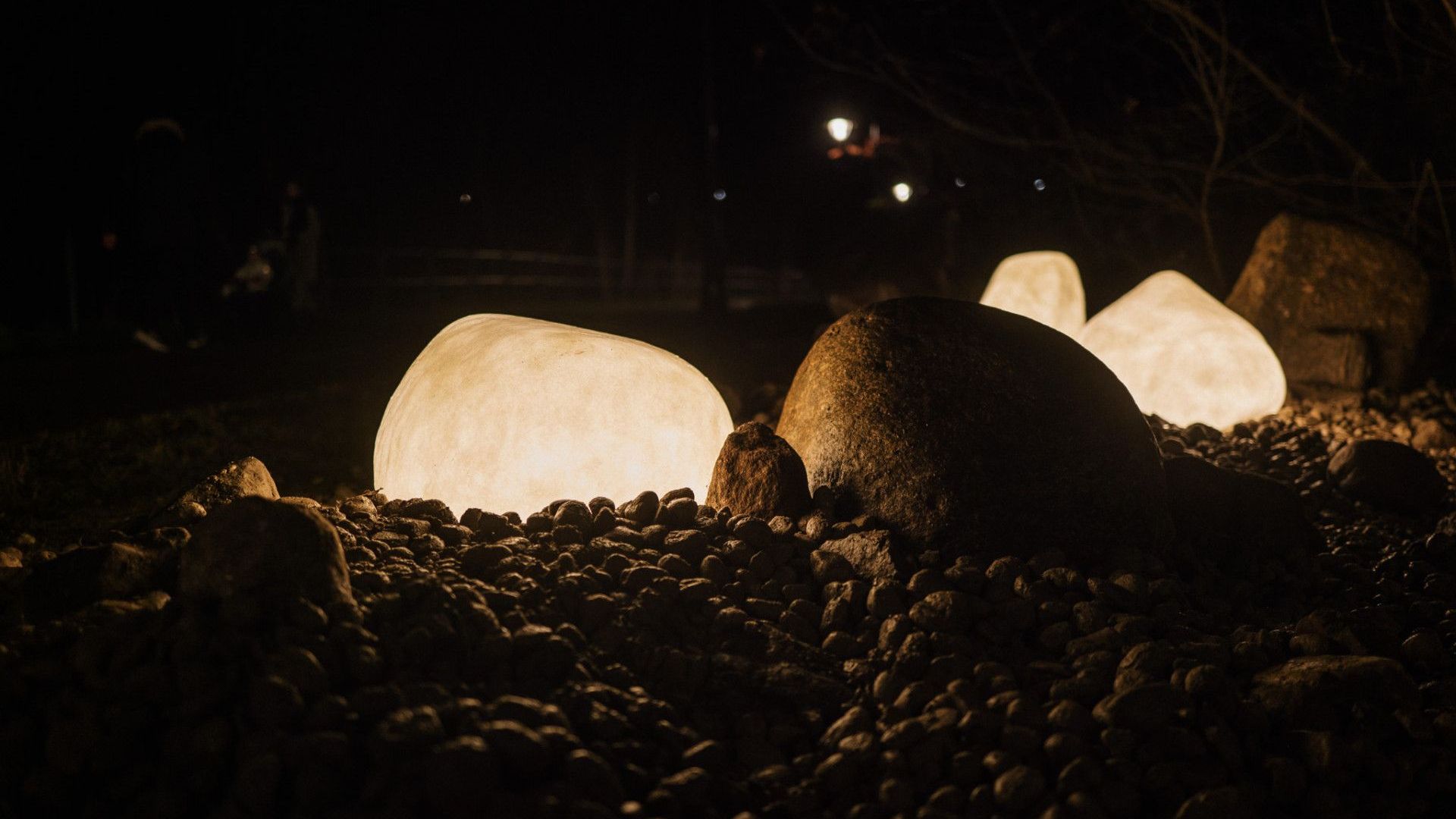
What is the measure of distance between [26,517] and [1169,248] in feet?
38.5

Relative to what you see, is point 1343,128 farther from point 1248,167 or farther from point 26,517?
point 26,517

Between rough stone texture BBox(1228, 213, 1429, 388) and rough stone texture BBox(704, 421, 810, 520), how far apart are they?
570cm

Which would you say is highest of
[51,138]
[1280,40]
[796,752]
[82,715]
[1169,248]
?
Answer: [1280,40]

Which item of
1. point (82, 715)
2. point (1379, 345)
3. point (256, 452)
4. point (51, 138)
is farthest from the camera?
point (51, 138)

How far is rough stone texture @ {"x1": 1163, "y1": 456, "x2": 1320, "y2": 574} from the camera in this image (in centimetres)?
380

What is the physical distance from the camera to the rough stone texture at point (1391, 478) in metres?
4.73

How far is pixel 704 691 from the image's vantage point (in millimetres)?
2488

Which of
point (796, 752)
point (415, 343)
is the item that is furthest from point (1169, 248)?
point (796, 752)

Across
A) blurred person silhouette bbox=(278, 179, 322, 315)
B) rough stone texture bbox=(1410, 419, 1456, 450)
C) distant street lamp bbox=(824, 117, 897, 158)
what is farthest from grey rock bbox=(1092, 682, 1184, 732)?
distant street lamp bbox=(824, 117, 897, 158)

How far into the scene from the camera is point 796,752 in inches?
92.6

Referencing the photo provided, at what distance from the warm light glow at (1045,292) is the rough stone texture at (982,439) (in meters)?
3.85

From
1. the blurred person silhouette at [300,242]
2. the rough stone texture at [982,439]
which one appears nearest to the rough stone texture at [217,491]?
the rough stone texture at [982,439]

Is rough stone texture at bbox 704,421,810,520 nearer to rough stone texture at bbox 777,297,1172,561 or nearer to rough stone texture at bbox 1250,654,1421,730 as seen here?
rough stone texture at bbox 777,297,1172,561

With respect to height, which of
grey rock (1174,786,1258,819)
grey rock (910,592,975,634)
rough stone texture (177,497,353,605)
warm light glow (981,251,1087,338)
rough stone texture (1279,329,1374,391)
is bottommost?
grey rock (1174,786,1258,819)
